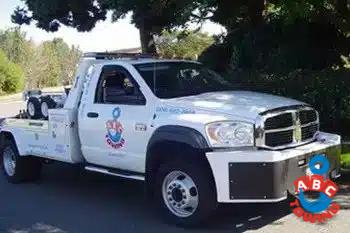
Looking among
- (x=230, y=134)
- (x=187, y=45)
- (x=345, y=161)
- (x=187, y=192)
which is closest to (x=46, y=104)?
(x=187, y=192)

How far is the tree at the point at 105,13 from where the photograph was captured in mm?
12234

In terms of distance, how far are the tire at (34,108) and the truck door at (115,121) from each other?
1.56 meters

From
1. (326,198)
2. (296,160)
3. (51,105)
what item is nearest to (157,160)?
(296,160)

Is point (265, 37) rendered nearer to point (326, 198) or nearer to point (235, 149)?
point (326, 198)

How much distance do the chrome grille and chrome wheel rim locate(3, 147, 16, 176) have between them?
16.1 ft

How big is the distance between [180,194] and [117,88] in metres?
1.79

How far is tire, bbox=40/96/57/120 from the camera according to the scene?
28.8ft

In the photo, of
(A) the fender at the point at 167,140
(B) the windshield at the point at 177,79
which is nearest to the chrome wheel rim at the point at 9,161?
(B) the windshield at the point at 177,79

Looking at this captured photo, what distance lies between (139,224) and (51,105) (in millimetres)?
2976

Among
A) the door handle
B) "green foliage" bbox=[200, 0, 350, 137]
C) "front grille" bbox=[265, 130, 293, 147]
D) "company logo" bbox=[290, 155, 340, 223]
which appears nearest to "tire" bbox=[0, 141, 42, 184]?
the door handle

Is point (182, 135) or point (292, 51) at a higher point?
point (292, 51)

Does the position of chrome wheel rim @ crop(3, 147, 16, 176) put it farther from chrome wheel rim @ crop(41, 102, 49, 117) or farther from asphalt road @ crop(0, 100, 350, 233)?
chrome wheel rim @ crop(41, 102, 49, 117)

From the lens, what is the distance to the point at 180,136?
620cm

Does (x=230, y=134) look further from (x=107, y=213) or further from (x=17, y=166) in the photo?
(x=17, y=166)
